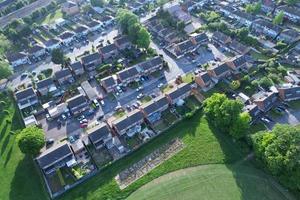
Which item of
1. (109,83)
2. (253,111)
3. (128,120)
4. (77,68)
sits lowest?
(253,111)

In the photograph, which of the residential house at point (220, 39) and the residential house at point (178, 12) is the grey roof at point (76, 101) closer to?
the residential house at point (220, 39)

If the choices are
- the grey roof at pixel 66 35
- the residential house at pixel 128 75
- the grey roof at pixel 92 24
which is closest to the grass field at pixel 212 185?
the residential house at pixel 128 75

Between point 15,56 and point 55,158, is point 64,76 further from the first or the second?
point 55,158

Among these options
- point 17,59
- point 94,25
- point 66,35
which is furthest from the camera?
point 94,25

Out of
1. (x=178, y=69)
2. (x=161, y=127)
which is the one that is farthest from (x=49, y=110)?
(x=178, y=69)

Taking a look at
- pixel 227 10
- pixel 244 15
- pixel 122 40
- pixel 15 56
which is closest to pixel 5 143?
pixel 15 56
